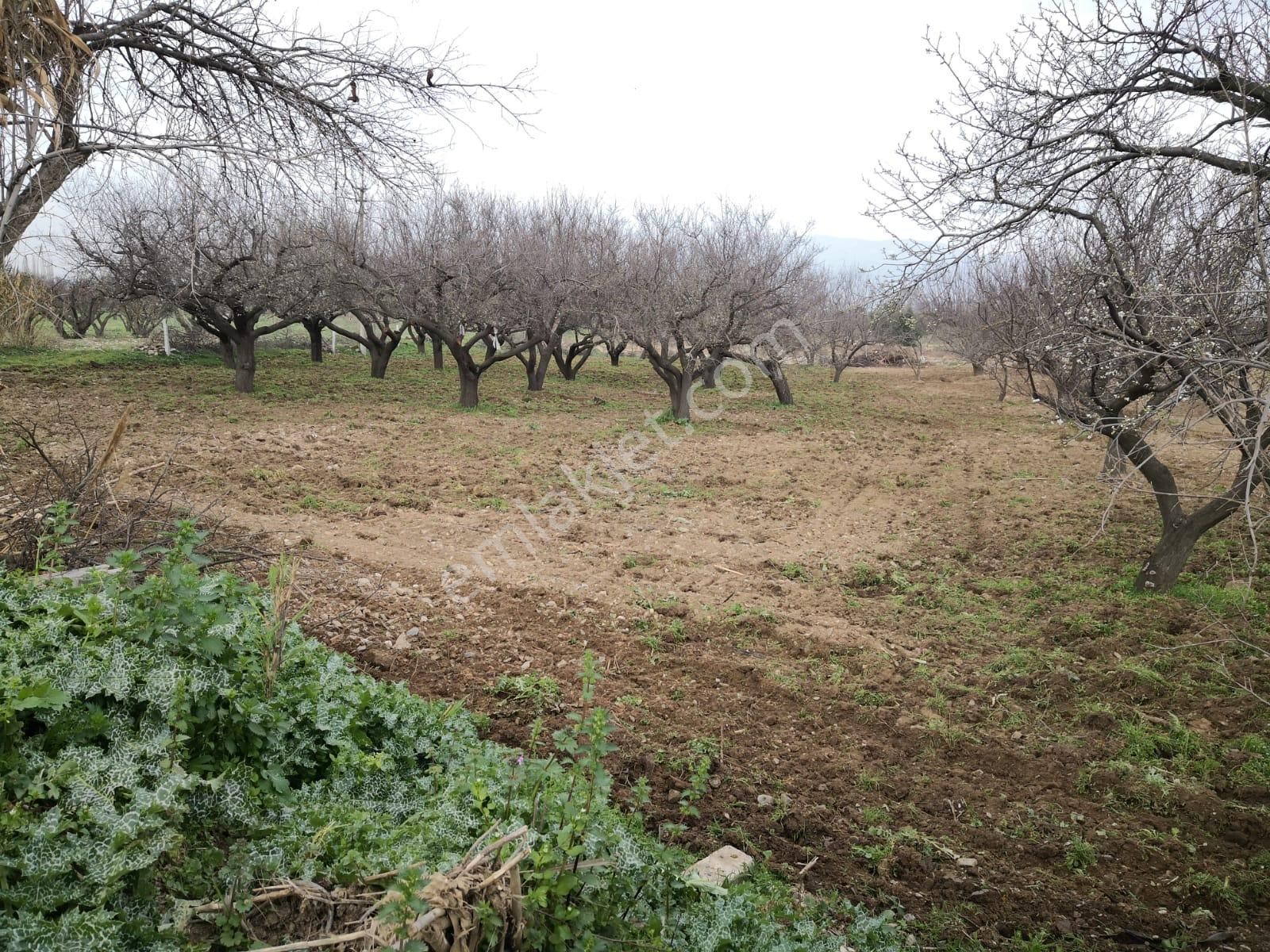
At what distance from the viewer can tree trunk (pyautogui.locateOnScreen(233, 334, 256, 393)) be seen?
1402 cm

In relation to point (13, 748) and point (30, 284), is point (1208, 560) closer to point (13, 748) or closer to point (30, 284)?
point (13, 748)

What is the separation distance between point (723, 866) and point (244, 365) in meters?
14.0

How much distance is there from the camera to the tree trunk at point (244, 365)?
552 inches

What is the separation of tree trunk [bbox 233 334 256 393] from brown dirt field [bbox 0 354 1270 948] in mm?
3599

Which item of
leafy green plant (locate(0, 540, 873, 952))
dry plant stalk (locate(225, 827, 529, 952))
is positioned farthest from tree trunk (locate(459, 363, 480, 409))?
dry plant stalk (locate(225, 827, 529, 952))

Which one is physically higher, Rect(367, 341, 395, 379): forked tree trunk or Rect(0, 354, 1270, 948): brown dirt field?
Rect(367, 341, 395, 379): forked tree trunk

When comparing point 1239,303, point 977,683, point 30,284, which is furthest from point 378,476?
point 1239,303

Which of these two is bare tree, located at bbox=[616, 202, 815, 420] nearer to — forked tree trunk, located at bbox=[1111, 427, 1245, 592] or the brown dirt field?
the brown dirt field

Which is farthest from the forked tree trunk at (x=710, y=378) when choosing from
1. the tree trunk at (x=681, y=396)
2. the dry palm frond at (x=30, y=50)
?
the dry palm frond at (x=30, y=50)

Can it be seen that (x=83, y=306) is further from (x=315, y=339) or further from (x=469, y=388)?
(x=469, y=388)

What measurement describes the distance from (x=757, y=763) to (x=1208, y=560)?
4.99m

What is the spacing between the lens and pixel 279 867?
1691 millimetres

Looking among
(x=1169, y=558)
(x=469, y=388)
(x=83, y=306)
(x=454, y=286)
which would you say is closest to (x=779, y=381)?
(x=469, y=388)

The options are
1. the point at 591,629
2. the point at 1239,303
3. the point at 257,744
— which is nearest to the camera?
the point at 257,744
